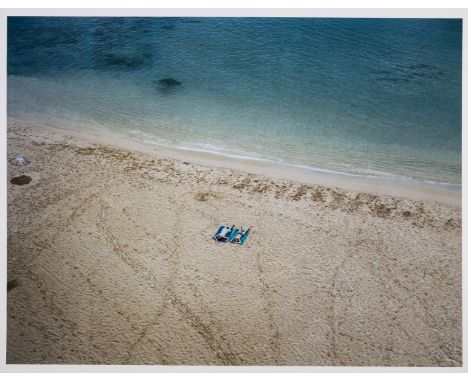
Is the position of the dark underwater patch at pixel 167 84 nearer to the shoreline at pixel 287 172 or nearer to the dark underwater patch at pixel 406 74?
the shoreline at pixel 287 172

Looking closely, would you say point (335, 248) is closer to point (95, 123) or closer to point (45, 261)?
point (45, 261)

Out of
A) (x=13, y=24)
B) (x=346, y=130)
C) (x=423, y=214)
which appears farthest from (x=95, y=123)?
(x=423, y=214)

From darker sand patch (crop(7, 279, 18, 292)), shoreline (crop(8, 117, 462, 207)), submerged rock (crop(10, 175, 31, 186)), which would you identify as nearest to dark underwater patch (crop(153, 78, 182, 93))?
shoreline (crop(8, 117, 462, 207))

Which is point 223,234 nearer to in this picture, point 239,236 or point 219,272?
point 239,236

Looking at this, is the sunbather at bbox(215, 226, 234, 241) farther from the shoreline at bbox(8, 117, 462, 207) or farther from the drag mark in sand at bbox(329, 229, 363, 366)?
the shoreline at bbox(8, 117, 462, 207)

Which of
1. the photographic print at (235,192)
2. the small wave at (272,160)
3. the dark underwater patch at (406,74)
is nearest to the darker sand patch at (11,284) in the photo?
the photographic print at (235,192)

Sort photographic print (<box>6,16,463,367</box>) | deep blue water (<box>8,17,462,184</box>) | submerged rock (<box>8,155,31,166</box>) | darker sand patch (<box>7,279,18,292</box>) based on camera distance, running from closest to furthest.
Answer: photographic print (<box>6,16,463,367</box>)
darker sand patch (<box>7,279,18,292</box>)
submerged rock (<box>8,155,31,166</box>)
deep blue water (<box>8,17,462,184</box>)

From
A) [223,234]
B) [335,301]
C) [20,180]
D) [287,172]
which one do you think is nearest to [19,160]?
[20,180]
